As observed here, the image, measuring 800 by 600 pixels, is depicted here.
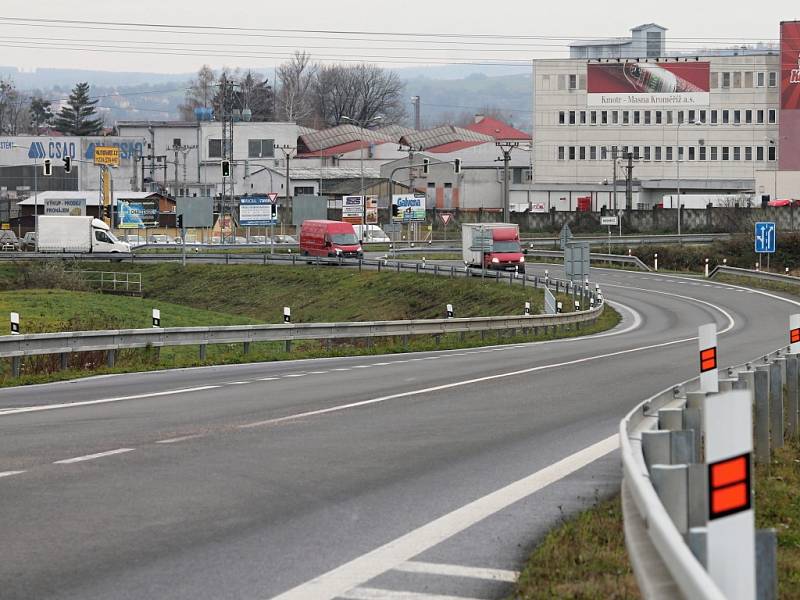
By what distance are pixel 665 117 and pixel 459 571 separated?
129673 mm

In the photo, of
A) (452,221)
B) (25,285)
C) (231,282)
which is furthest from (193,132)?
(25,285)

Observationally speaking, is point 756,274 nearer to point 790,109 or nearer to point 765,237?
point 765,237

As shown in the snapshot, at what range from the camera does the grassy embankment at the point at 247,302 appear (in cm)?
3435

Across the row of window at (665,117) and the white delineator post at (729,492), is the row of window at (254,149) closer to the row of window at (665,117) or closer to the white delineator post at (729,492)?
the row of window at (665,117)

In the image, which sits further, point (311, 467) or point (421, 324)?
point (421, 324)

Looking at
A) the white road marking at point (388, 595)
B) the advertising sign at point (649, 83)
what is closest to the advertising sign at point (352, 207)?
the advertising sign at point (649, 83)

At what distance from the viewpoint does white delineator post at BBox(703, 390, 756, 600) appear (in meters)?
4.71

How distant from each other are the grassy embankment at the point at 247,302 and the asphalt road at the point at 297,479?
7.81 metres

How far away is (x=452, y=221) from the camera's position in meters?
121

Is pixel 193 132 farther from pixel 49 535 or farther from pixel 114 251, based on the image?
pixel 49 535

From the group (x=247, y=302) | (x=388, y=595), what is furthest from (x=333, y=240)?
(x=388, y=595)

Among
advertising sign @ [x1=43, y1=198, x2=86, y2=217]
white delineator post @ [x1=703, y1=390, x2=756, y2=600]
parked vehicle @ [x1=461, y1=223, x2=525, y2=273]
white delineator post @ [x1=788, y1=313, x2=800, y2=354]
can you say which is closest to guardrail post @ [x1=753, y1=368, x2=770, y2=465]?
white delineator post @ [x1=788, y1=313, x2=800, y2=354]

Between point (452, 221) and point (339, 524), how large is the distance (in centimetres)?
11240

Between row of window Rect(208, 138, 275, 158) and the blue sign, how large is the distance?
85975mm
